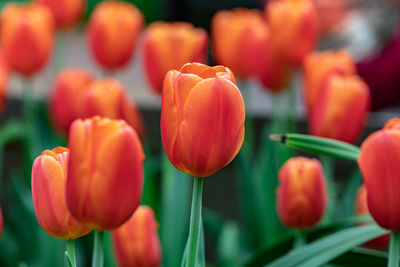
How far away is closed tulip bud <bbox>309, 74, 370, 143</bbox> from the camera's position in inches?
26.6

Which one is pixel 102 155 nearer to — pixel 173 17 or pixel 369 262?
pixel 369 262

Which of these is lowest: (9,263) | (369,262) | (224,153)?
(9,263)

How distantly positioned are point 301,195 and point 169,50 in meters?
0.34

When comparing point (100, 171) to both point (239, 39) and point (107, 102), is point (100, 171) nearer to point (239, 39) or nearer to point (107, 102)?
point (107, 102)

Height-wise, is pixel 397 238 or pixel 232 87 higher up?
pixel 232 87

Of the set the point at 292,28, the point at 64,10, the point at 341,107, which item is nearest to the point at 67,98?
the point at 64,10

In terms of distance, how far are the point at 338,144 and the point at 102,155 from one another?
19cm

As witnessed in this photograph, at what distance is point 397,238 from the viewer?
44cm

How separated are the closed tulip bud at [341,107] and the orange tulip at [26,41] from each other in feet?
1.46

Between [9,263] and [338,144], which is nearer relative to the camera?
[338,144]

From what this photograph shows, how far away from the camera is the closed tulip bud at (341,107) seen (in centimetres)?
68

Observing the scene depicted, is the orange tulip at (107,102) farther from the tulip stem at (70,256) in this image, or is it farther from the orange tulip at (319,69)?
the tulip stem at (70,256)

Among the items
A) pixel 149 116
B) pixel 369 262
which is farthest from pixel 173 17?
pixel 369 262

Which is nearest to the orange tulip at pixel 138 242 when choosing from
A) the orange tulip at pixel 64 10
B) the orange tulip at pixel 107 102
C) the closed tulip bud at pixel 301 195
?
the closed tulip bud at pixel 301 195
